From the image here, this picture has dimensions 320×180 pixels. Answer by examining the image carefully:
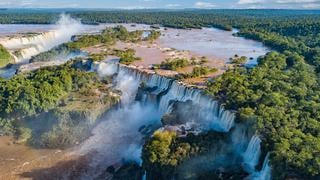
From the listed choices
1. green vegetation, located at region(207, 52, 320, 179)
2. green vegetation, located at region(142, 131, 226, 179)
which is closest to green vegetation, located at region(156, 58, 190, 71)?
green vegetation, located at region(207, 52, 320, 179)

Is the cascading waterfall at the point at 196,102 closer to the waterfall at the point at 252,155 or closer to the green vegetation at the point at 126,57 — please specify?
the waterfall at the point at 252,155

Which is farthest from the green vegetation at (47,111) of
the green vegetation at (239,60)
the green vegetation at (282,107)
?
the green vegetation at (239,60)

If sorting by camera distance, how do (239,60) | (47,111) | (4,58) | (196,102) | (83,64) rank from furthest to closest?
1. (4,58)
2. (239,60)
3. (83,64)
4. (47,111)
5. (196,102)

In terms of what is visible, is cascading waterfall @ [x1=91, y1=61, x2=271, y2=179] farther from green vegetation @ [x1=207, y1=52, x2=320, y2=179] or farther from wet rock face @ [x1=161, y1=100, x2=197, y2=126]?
green vegetation @ [x1=207, y1=52, x2=320, y2=179]

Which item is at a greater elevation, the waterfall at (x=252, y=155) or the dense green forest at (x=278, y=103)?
the dense green forest at (x=278, y=103)

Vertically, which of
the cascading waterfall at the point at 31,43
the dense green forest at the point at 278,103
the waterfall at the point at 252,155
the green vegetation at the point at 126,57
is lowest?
the cascading waterfall at the point at 31,43

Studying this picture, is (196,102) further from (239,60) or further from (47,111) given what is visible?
(239,60)

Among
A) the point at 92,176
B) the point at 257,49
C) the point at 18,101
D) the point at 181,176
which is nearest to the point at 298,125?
the point at 181,176

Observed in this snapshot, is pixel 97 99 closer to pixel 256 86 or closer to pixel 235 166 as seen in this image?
pixel 256 86

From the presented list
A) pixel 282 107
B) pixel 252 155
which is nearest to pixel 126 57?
pixel 282 107
